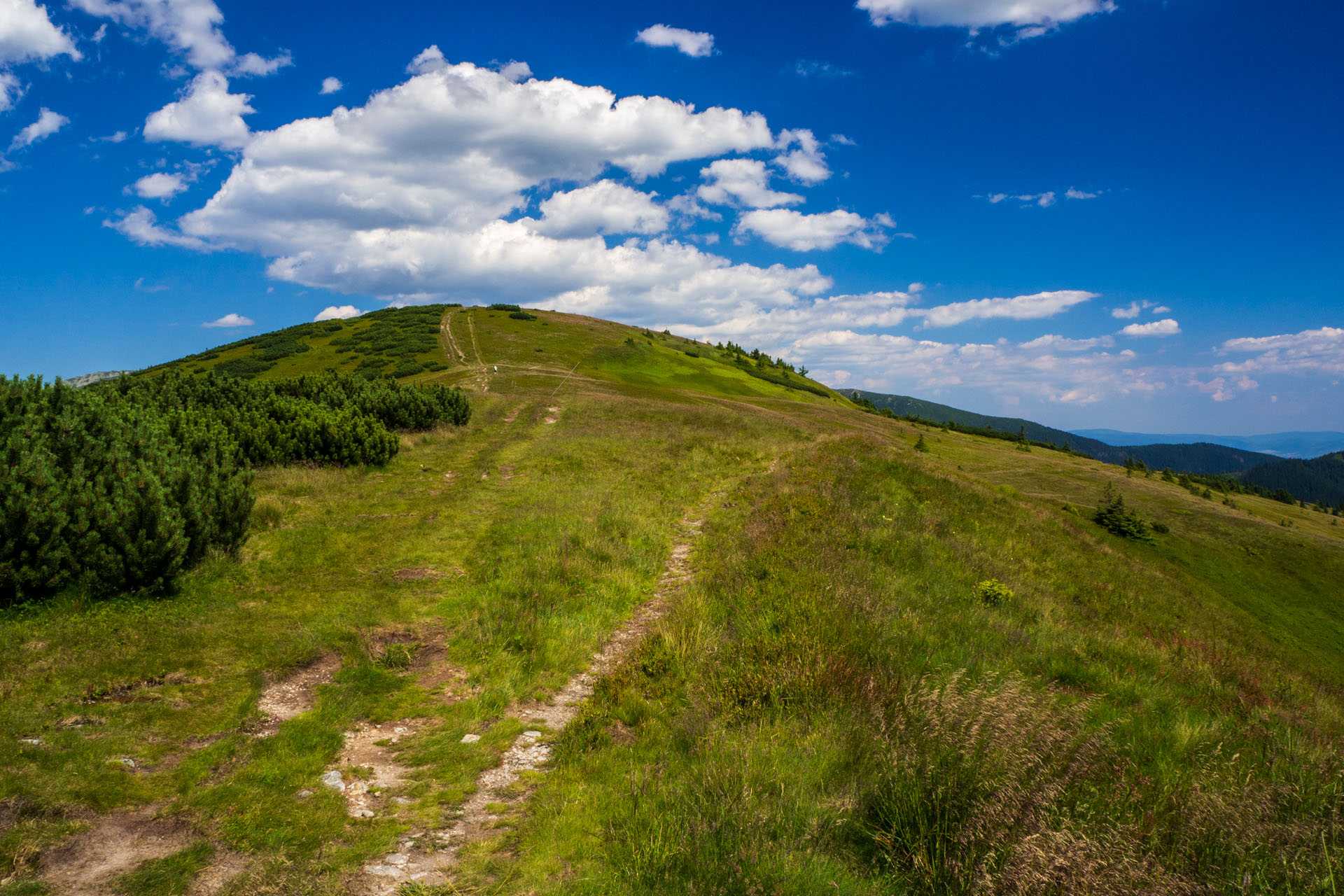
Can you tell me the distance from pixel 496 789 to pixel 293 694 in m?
3.07

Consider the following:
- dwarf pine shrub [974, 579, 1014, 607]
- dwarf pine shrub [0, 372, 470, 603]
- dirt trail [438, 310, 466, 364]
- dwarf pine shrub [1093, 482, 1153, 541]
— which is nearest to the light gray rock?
dwarf pine shrub [0, 372, 470, 603]

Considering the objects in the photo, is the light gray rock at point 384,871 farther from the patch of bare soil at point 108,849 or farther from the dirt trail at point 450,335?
the dirt trail at point 450,335

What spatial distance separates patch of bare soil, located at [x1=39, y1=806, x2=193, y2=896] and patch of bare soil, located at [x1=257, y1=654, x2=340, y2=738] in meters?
1.38

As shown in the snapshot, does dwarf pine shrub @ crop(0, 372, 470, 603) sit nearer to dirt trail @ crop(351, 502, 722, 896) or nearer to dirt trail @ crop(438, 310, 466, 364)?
dirt trail @ crop(351, 502, 722, 896)

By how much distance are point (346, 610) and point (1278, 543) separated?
4922 cm

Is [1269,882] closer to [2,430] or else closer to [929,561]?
[929,561]

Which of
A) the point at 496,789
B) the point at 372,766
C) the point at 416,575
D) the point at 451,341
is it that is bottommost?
the point at 372,766

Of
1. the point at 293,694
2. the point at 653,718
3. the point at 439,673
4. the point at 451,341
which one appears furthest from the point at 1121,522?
the point at 451,341

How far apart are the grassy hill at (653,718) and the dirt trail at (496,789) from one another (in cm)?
6

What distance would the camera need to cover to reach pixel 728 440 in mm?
28688

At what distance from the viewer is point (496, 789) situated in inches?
206

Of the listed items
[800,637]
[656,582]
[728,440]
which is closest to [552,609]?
[656,582]

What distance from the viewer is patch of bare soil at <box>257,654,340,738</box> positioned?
6.06 meters

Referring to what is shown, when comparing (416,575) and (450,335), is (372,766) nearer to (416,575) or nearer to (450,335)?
(416,575)
